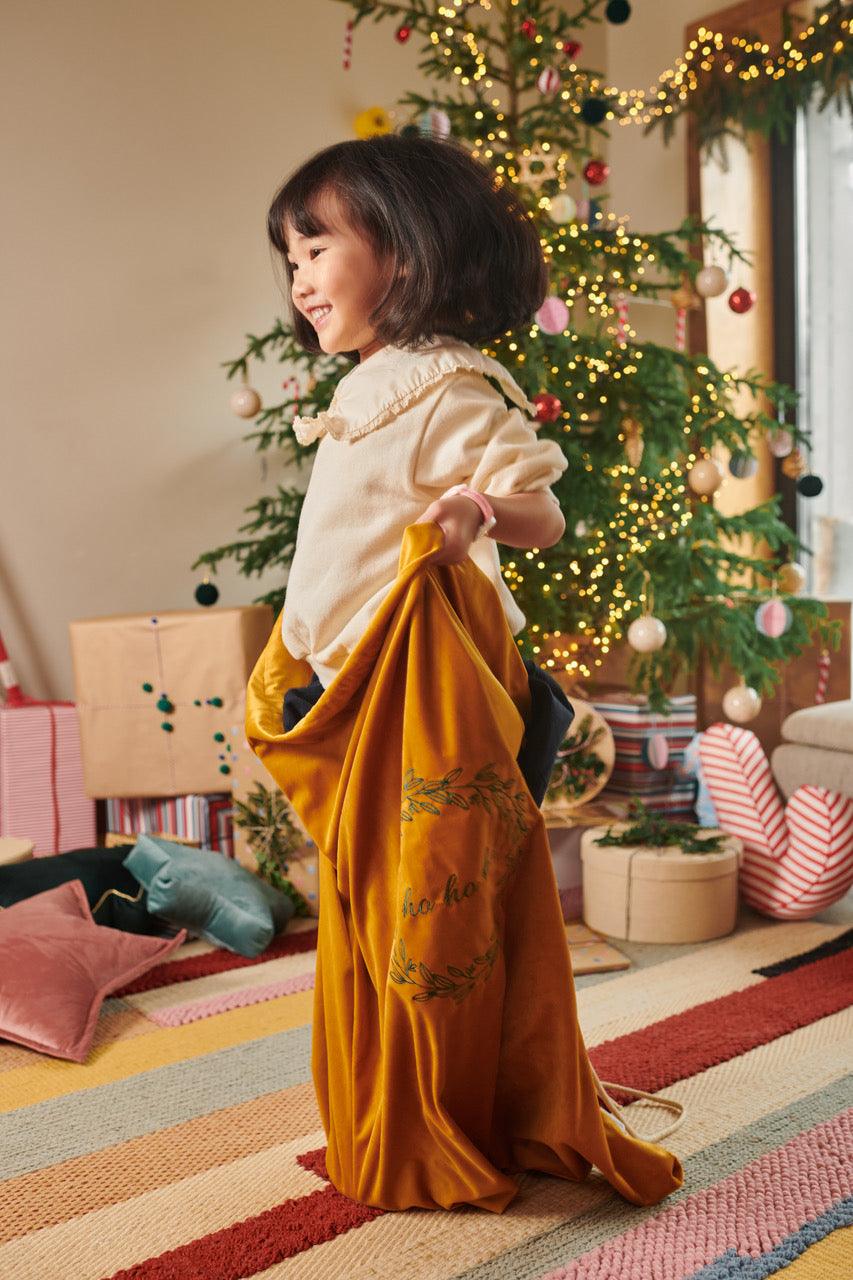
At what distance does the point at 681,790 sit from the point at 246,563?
1.24 meters

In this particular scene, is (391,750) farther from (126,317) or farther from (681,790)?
(126,317)

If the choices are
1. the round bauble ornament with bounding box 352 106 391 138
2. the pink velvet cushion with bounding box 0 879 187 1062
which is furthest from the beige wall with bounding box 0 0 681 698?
the pink velvet cushion with bounding box 0 879 187 1062

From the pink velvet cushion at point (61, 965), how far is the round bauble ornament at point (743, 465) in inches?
70.1

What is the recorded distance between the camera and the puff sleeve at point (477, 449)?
1238 millimetres

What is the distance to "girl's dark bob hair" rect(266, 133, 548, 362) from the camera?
1257mm

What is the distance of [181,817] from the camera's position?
2766 mm

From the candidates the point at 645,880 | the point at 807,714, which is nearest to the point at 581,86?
the point at 807,714

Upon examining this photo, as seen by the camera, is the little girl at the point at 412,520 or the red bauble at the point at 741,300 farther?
the red bauble at the point at 741,300

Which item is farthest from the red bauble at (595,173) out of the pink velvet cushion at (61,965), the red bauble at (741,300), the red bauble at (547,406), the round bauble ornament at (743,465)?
the pink velvet cushion at (61,965)

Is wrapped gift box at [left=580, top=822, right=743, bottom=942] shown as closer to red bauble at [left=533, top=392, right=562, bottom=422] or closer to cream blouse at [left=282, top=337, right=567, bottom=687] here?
red bauble at [left=533, top=392, right=562, bottom=422]

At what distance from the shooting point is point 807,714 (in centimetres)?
272

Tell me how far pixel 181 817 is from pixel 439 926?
1674 millimetres

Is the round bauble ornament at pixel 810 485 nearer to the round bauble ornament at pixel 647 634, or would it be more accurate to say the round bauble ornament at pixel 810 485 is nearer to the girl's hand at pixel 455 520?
the round bauble ornament at pixel 647 634

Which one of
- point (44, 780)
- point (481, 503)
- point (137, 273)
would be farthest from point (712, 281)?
point (44, 780)
